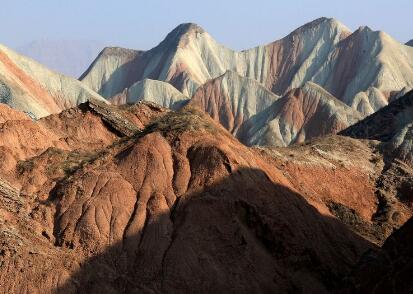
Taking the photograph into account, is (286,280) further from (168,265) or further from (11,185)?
(11,185)

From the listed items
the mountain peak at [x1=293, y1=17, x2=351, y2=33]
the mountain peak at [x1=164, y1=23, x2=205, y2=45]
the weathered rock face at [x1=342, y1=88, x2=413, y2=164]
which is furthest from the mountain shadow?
the mountain peak at [x1=164, y1=23, x2=205, y2=45]

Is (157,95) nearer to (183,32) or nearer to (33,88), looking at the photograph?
(183,32)

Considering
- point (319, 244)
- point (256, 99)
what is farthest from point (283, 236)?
point (256, 99)

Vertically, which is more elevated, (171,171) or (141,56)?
(171,171)

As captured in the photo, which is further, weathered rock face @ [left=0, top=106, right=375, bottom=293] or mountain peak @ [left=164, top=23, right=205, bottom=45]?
mountain peak @ [left=164, top=23, right=205, bottom=45]

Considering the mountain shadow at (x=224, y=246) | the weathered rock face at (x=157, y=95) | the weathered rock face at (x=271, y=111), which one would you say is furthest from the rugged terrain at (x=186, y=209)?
the weathered rock face at (x=157, y=95)

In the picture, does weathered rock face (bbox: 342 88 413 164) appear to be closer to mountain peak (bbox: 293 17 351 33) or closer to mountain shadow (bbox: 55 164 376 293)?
mountain shadow (bbox: 55 164 376 293)
